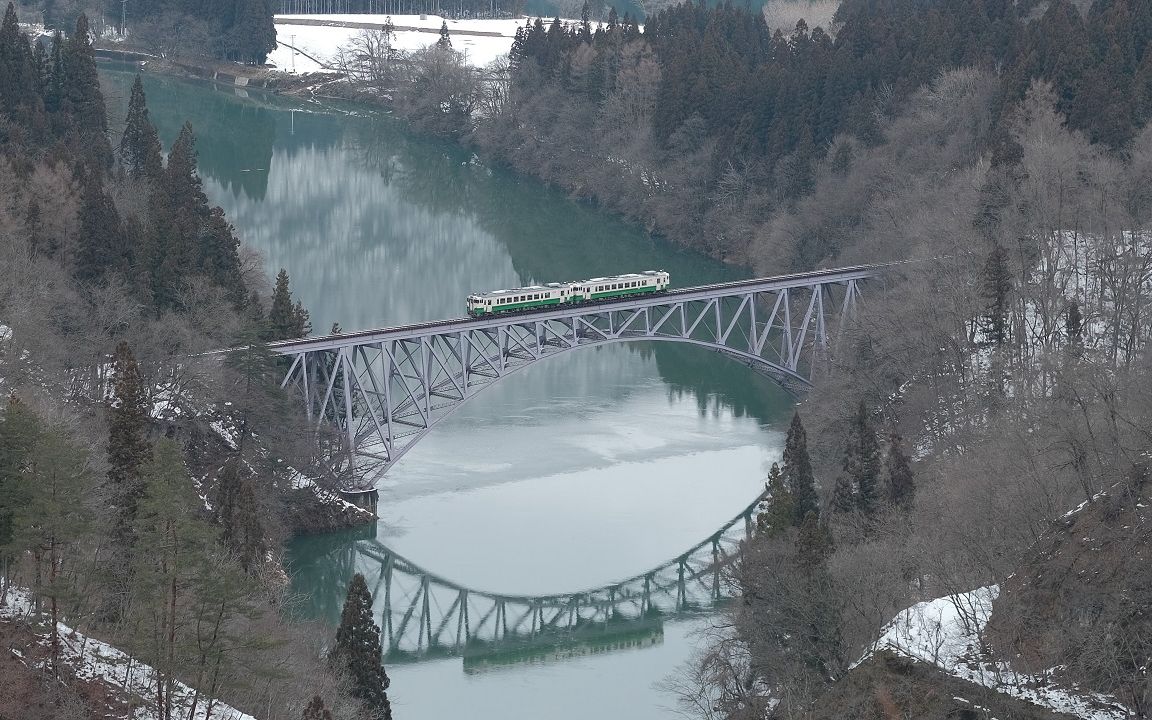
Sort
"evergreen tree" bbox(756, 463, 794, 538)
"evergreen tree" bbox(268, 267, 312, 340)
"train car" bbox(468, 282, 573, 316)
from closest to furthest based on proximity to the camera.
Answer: "evergreen tree" bbox(756, 463, 794, 538) < "evergreen tree" bbox(268, 267, 312, 340) < "train car" bbox(468, 282, 573, 316)

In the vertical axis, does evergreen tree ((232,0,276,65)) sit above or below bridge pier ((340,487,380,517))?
above

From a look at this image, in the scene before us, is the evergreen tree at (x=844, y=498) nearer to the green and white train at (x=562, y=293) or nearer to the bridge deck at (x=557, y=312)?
the bridge deck at (x=557, y=312)

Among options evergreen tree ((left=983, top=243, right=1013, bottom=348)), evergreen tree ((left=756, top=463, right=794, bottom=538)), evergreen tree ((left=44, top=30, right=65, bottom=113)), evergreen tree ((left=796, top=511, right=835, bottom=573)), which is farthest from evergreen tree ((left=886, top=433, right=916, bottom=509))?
evergreen tree ((left=44, top=30, right=65, bottom=113))

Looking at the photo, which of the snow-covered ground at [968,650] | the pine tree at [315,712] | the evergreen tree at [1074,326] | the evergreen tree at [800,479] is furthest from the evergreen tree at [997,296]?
the pine tree at [315,712]

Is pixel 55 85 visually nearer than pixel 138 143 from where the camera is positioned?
No

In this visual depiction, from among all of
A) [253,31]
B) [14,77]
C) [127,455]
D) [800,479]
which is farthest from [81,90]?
[253,31]

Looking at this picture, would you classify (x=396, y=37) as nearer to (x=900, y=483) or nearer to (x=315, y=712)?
(x=900, y=483)

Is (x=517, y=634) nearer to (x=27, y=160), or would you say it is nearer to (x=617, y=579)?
Answer: (x=617, y=579)

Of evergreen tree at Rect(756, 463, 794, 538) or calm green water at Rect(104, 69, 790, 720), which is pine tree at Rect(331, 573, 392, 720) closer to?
calm green water at Rect(104, 69, 790, 720)
